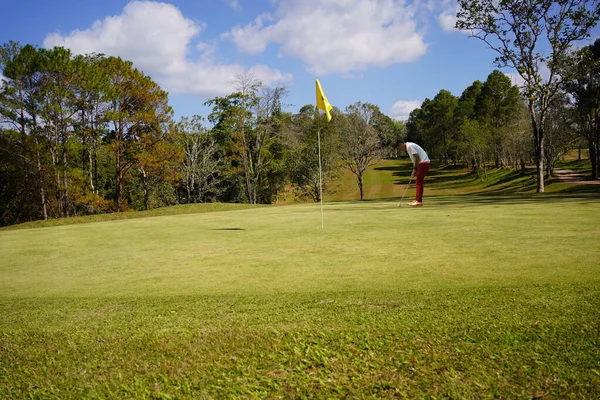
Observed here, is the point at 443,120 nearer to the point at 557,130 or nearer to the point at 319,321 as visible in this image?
the point at 557,130

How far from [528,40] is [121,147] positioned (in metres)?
35.3

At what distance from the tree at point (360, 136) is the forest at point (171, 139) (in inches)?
5.4

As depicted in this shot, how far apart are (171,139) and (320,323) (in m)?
43.5

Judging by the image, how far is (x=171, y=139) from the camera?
44250 mm

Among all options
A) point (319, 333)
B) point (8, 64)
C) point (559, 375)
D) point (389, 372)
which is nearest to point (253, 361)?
point (319, 333)

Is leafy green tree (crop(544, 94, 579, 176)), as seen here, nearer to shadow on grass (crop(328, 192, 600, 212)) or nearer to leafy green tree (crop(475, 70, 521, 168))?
leafy green tree (crop(475, 70, 521, 168))

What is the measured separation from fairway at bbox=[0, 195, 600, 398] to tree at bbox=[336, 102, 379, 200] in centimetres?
4223

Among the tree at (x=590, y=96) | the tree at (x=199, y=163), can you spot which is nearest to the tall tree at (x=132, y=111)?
the tree at (x=199, y=163)

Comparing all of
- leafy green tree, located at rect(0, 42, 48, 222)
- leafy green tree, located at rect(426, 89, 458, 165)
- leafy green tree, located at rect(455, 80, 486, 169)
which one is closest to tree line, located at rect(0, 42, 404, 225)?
leafy green tree, located at rect(0, 42, 48, 222)

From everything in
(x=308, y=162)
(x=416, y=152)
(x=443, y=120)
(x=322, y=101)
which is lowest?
(x=416, y=152)

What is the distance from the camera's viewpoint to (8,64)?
30.1 m

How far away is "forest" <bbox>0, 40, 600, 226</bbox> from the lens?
31719 mm

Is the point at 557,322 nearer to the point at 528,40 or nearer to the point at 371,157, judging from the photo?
the point at 528,40

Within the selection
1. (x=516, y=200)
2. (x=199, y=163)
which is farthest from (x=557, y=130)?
(x=199, y=163)
